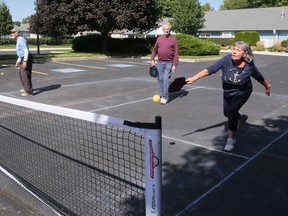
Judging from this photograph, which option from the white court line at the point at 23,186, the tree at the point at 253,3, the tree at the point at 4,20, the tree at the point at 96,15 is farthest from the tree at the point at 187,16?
the white court line at the point at 23,186

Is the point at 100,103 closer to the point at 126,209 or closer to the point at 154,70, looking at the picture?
the point at 154,70

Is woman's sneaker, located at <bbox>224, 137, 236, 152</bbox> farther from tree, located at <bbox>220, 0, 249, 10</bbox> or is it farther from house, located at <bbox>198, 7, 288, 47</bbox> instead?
tree, located at <bbox>220, 0, 249, 10</bbox>

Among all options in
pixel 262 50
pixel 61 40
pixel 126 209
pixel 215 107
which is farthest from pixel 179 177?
pixel 61 40

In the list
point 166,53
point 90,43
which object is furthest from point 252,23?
point 166,53

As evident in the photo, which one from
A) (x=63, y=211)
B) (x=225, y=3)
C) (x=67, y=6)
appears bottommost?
(x=63, y=211)

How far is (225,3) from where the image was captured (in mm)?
93812

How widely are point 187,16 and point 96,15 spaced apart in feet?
83.7

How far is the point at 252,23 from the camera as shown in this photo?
5400cm

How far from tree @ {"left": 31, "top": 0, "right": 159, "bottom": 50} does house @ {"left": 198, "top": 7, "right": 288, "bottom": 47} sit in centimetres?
2972

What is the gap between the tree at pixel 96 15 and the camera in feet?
82.0

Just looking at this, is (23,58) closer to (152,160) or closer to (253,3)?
(152,160)

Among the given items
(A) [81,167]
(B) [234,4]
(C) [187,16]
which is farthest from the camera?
(B) [234,4]

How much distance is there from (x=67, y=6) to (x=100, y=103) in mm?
18942

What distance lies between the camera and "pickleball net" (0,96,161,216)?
2604mm
